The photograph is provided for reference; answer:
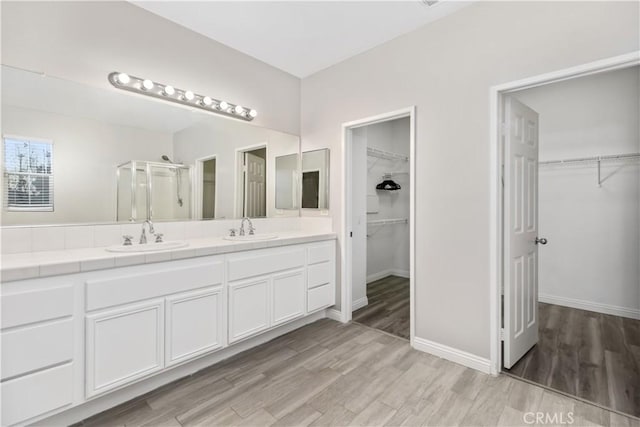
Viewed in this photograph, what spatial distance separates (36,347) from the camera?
1401 millimetres

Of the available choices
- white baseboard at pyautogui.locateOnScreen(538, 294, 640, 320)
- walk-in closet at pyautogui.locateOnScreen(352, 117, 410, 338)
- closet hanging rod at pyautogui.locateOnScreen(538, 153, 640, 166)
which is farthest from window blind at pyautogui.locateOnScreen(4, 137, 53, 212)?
white baseboard at pyautogui.locateOnScreen(538, 294, 640, 320)

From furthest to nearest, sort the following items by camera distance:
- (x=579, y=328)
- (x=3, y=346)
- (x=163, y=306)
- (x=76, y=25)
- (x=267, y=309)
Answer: (x=579, y=328), (x=267, y=309), (x=76, y=25), (x=163, y=306), (x=3, y=346)

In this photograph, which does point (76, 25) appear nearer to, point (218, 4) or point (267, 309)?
point (218, 4)

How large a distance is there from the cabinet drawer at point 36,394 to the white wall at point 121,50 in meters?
1.73

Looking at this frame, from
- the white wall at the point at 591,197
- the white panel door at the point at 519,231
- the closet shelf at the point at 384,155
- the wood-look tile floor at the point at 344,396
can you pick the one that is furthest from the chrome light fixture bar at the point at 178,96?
the white wall at the point at 591,197

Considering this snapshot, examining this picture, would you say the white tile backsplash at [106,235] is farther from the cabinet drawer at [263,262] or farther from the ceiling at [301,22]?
the ceiling at [301,22]

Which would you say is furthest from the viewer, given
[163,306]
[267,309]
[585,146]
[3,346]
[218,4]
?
[585,146]

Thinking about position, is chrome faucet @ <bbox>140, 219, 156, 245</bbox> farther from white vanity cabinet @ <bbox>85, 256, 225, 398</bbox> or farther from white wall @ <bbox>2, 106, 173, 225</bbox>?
white vanity cabinet @ <bbox>85, 256, 225, 398</bbox>

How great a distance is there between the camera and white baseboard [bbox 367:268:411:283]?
15.2 feet

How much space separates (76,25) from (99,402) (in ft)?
7.57

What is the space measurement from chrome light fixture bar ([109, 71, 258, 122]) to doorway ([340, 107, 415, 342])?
1.02 metres

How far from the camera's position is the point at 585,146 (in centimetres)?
327

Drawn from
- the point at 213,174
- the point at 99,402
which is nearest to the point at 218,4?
the point at 213,174

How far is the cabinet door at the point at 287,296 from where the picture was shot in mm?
2494
